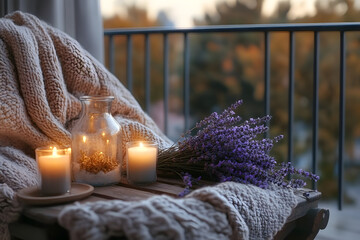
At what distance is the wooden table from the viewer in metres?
0.91

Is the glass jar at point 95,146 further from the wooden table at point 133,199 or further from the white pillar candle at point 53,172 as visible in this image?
the white pillar candle at point 53,172

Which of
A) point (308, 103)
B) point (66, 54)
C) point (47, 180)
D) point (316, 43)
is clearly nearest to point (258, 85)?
point (308, 103)

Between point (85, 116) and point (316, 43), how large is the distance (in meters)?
1.02

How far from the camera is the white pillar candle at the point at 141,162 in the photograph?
1.16m

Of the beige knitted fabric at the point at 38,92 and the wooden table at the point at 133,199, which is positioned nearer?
the wooden table at the point at 133,199

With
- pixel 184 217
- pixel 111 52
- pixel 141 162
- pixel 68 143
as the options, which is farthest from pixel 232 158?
pixel 111 52

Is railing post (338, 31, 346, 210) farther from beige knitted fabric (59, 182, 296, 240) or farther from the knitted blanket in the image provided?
beige knitted fabric (59, 182, 296, 240)

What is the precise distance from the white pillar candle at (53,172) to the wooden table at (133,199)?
5cm

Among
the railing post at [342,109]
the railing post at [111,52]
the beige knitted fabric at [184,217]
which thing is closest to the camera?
the beige knitted fabric at [184,217]

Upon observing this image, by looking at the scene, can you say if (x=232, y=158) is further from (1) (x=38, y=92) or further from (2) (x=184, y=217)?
(1) (x=38, y=92)

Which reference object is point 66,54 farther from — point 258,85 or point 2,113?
point 258,85

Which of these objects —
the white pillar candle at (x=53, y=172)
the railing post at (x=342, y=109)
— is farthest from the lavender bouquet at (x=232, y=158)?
the railing post at (x=342, y=109)

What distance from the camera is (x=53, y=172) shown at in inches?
39.0

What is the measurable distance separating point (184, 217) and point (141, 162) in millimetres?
353
